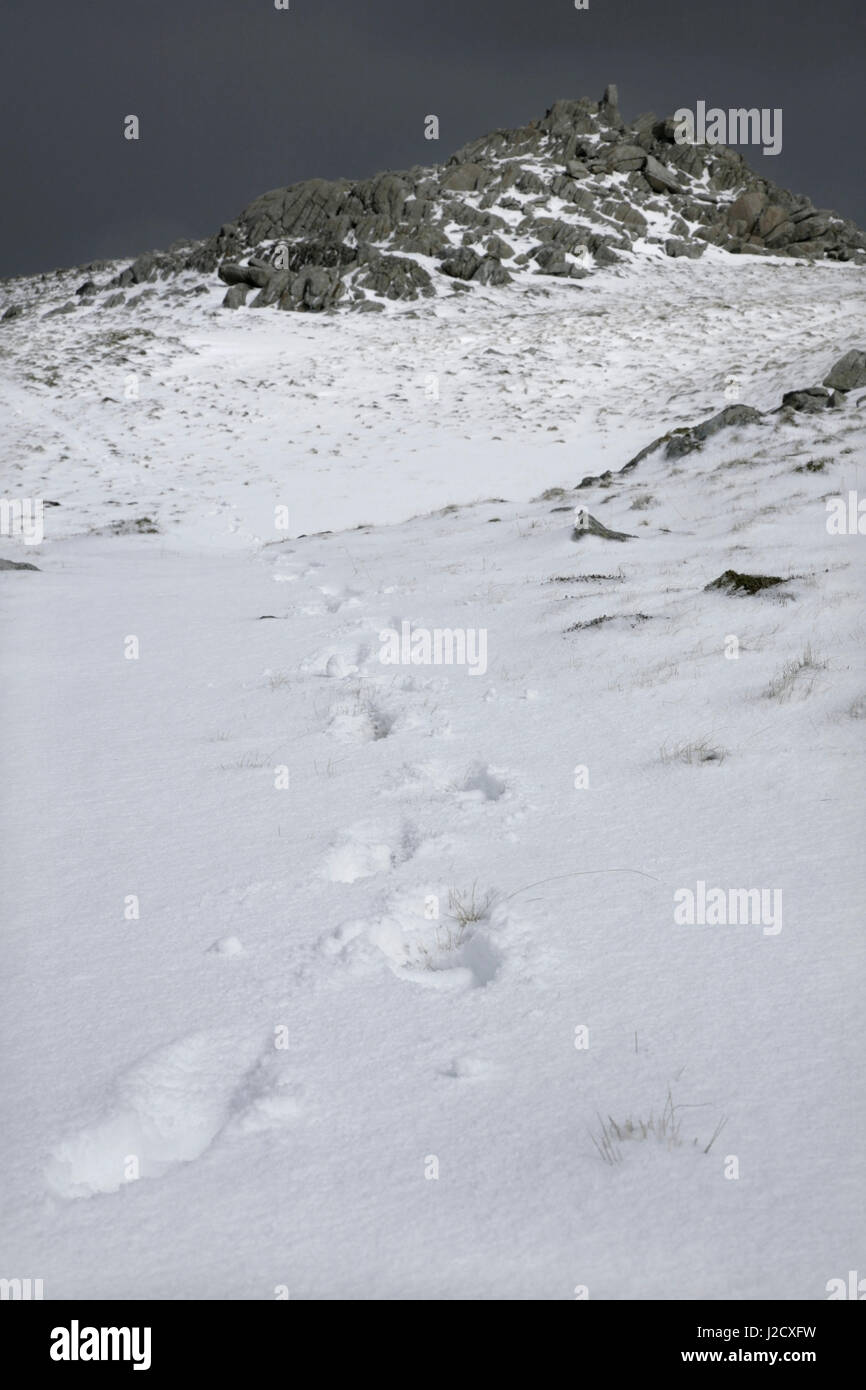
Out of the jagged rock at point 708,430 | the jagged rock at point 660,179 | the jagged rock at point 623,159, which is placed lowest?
the jagged rock at point 708,430

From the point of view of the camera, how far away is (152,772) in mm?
4910

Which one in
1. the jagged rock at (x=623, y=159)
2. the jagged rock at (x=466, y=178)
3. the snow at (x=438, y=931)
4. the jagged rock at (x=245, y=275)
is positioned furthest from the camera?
the jagged rock at (x=623, y=159)

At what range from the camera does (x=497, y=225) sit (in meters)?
54.4

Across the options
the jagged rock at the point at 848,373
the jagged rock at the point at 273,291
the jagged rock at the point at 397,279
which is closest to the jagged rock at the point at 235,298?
the jagged rock at the point at 273,291

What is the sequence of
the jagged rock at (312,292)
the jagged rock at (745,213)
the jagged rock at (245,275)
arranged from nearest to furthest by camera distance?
the jagged rock at (312,292) → the jagged rock at (245,275) → the jagged rock at (745,213)

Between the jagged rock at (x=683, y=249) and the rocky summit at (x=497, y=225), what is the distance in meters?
0.12

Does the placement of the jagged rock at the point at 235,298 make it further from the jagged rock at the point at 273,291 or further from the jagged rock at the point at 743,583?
the jagged rock at the point at 743,583

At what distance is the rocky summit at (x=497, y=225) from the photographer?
46.0 metres

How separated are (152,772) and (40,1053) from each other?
2356 mm

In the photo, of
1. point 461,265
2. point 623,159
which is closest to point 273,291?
point 461,265

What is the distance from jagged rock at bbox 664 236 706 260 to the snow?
2054 inches

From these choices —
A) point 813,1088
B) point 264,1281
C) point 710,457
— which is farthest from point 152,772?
point 710,457

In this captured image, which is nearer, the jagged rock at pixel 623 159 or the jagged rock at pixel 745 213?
the jagged rock at pixel 745 213

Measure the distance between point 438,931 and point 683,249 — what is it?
202 feet
